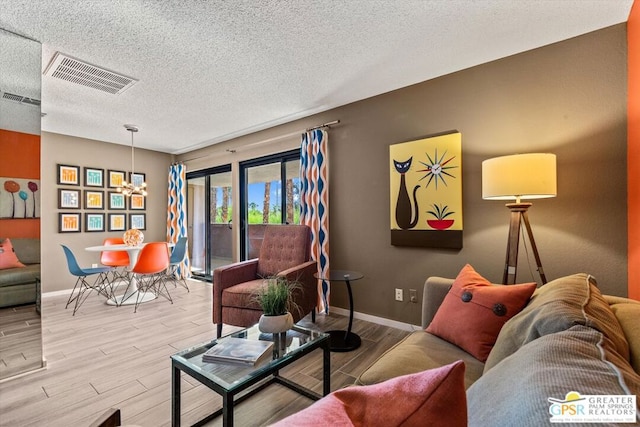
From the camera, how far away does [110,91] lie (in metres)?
2.95

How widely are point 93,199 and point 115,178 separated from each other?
485 millimetres

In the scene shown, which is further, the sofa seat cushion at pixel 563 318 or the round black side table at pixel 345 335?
the round black side table at pixel 345 335

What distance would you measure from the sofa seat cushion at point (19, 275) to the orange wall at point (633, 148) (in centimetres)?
431

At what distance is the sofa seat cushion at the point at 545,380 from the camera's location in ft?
1.47

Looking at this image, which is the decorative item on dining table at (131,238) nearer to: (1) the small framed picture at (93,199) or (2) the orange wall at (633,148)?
(1) the small framed picture at (93,199)

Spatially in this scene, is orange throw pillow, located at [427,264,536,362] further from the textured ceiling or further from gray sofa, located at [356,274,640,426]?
the textured ceiling

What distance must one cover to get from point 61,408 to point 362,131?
3307mm

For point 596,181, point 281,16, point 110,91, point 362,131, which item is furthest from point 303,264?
point 110,91

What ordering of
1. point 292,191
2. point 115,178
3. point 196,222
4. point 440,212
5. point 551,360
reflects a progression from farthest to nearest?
point 196,222
point 115,178
point 292,191
point 440,212
point 551,360

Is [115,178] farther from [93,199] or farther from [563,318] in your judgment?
[563,318]

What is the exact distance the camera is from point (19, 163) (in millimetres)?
2131

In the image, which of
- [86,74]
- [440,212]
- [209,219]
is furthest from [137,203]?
[440,212]

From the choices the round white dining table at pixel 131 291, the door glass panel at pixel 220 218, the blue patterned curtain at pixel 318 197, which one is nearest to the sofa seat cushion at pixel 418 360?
the blue patterned curtain at pixel 318 197

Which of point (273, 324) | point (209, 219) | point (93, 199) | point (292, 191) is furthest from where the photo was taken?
point (209, 219)
